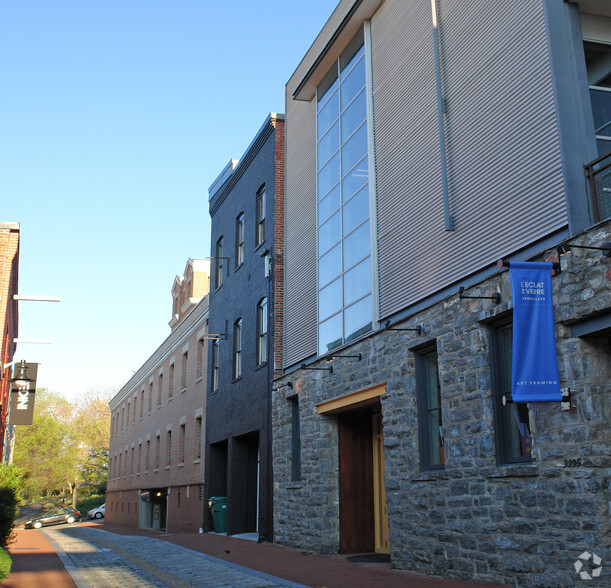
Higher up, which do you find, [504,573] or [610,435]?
[610,435]

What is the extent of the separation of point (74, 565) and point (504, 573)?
9181mm

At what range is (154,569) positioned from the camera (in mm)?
13086

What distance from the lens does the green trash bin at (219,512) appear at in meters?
22.3

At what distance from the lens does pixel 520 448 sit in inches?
353

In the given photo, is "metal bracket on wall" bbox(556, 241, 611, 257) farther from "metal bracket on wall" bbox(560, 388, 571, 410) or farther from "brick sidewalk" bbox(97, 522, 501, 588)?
"brick sidewalk" bbox(97, 522, 501, 588)

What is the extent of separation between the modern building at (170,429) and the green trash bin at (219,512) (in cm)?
162

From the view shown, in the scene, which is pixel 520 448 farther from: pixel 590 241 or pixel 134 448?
pixel 134 448

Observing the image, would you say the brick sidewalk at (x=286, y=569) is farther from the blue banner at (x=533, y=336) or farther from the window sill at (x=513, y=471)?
the blue banner at (x=533, y=336)

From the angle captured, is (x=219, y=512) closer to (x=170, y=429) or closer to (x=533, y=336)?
(x=170, y=429)

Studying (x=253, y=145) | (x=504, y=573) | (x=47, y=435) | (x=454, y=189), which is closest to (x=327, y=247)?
(x=454, y=189)

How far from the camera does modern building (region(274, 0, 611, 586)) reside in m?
8.00

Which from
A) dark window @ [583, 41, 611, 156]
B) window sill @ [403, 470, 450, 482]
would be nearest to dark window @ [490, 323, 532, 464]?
window sill @ [403, 470, 450, 482]

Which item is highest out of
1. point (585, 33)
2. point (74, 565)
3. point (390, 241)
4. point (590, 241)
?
point (585, 33)

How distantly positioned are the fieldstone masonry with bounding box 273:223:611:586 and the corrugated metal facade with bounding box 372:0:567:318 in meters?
0.70
